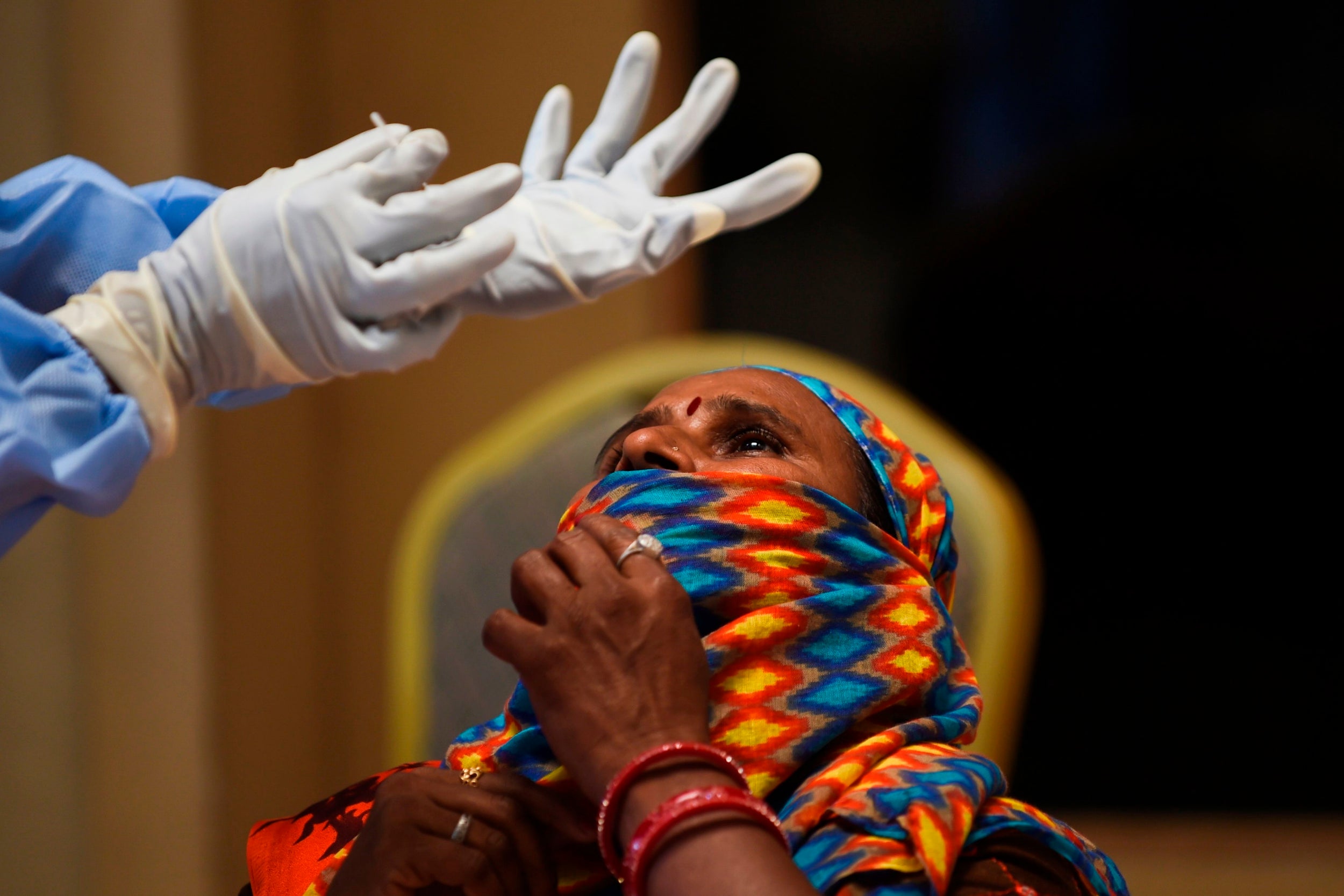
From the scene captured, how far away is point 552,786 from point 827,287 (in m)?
1.43

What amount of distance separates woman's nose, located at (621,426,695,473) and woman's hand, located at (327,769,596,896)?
9.9 inches

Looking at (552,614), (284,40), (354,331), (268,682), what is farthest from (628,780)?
(284,40)

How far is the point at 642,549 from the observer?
69cm

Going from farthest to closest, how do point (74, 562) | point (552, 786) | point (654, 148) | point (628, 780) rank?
point (74, 562) → point (654, 148) → point (552, 786) → point (628, 780)

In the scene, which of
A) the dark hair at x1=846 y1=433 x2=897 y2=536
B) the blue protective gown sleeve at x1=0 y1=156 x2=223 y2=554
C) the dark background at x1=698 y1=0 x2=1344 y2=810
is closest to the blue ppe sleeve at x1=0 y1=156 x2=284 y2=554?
the blue protective gown sleeve at x1=0 y1=156 x2=223 y2=554

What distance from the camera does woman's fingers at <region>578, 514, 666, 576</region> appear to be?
0.68 m

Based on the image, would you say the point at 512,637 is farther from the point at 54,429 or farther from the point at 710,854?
the point at 54,429

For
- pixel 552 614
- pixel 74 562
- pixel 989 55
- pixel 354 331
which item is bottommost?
pixel 74 562

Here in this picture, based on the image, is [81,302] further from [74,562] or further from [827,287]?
[827,287]

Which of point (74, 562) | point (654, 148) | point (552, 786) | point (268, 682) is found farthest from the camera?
point (268, 682)

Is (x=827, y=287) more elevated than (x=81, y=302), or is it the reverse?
(x=81, y=302)

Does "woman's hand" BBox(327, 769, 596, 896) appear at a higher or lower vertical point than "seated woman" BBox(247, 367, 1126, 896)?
lower

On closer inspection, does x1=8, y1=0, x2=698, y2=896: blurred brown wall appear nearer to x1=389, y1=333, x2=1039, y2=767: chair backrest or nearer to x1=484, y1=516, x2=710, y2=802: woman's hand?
x1=389, y1=333, x2=1039, y2=767: chair backrest

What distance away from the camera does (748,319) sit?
2.02m
